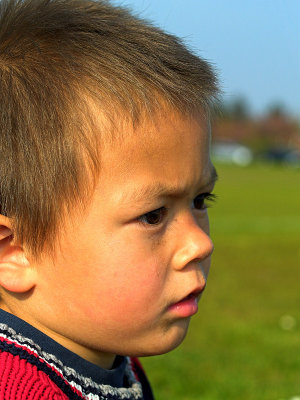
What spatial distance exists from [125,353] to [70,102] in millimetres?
709

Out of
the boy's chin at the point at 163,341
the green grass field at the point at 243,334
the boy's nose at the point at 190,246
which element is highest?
the boy's nose at the point at 190,246

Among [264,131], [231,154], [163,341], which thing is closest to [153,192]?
[163,341]

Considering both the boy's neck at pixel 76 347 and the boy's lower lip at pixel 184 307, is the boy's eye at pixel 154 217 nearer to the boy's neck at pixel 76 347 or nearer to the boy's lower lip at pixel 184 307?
the boy's lower lip at pixel 184 307

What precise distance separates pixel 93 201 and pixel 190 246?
290 mm

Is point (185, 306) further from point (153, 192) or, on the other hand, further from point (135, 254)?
point (153, 192)

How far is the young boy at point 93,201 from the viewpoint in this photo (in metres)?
1.81

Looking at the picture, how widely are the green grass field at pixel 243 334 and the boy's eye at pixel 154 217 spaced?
2.31 meters

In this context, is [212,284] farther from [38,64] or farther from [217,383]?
[38,64]

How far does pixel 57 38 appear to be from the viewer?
1.95m

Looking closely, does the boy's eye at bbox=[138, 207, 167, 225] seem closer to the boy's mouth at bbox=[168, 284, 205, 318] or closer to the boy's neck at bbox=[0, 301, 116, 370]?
the boy's mouth at bbox=[168, 284, 205, 318]

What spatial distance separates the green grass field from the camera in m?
4.14

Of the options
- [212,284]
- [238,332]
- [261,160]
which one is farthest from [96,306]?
[261,160]

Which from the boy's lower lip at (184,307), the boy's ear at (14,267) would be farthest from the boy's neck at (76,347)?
the boy's lower lip at (184,307)

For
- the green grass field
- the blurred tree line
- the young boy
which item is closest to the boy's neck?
the young boy
